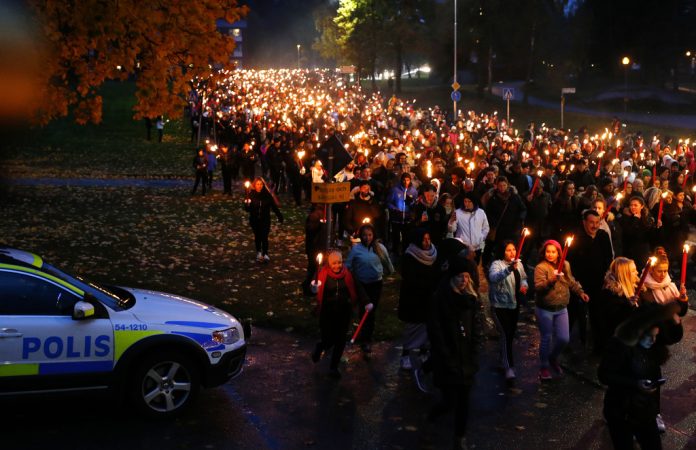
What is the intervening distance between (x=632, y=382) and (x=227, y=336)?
3.73m

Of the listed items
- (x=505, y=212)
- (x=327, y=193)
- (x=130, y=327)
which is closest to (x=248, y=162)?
(x=505, y=212)

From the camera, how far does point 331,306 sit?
8.88m

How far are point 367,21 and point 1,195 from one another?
51367 mm

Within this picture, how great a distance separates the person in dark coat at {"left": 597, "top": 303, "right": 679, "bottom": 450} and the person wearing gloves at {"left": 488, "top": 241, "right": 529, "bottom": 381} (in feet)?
9.45

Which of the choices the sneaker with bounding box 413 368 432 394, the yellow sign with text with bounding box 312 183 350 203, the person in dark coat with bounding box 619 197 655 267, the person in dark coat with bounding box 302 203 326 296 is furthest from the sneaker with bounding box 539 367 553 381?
the person in dark coat with bounding box 302 203 326 296

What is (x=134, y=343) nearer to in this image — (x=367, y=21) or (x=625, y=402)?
(x=625, y=402)

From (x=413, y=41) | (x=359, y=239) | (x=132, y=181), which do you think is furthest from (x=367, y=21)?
(x=359, y=239)

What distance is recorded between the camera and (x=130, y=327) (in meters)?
7.34

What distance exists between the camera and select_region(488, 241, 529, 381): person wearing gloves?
878 centimetres

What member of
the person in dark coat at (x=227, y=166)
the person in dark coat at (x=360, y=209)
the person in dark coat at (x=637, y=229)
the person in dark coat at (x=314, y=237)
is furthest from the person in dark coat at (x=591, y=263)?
the person in dark coat at (x=227, y=166)

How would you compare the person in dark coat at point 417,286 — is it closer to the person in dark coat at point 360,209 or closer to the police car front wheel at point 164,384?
the police car front wheel at point 164,384

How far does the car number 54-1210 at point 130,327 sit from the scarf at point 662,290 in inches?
198

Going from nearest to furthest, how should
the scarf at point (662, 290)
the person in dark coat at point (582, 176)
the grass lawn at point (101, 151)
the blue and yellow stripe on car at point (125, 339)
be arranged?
the blue and yellow stripe on car at point (125, 339) < the scarf at point (662, 290) < the person in dark coat at point (582, 176) < the grass lawn at point (101, 151)

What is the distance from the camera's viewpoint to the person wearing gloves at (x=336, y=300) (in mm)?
8891
